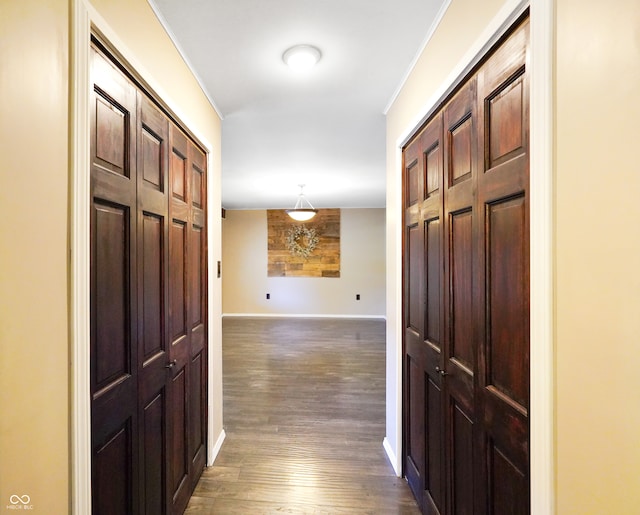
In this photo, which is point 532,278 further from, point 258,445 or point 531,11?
point 258,445

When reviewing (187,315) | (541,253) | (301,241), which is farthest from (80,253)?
(301,241)

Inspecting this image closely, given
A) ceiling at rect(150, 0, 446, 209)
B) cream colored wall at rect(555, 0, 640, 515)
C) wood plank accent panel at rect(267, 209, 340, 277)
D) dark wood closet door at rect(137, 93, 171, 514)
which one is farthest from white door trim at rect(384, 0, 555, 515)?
wood plank accent panel at rect(267, 209, 340, 277)

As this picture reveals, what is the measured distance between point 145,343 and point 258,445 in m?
1.54

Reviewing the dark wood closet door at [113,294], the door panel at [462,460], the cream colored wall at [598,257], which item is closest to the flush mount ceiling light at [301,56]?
the dark wood closet door at [113,294]

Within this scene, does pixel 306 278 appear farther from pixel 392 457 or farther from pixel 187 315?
pixel 187 315

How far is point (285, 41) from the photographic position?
1.49 m

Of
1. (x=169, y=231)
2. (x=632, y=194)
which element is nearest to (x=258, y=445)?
(x=169, y=231)

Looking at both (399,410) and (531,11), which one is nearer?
(531,11)

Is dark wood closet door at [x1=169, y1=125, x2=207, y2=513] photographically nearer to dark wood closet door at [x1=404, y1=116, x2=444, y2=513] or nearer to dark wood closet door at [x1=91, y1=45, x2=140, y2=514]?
dark wood closet door at [x1=91, y1=45, x2=140, y2=514]

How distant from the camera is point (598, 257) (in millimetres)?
604

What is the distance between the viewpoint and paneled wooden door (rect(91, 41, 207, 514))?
985 mm

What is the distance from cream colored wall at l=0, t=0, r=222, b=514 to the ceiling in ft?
2.48

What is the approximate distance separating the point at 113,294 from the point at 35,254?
1.20 feet

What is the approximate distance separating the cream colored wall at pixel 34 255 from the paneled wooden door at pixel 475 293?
1258mm
